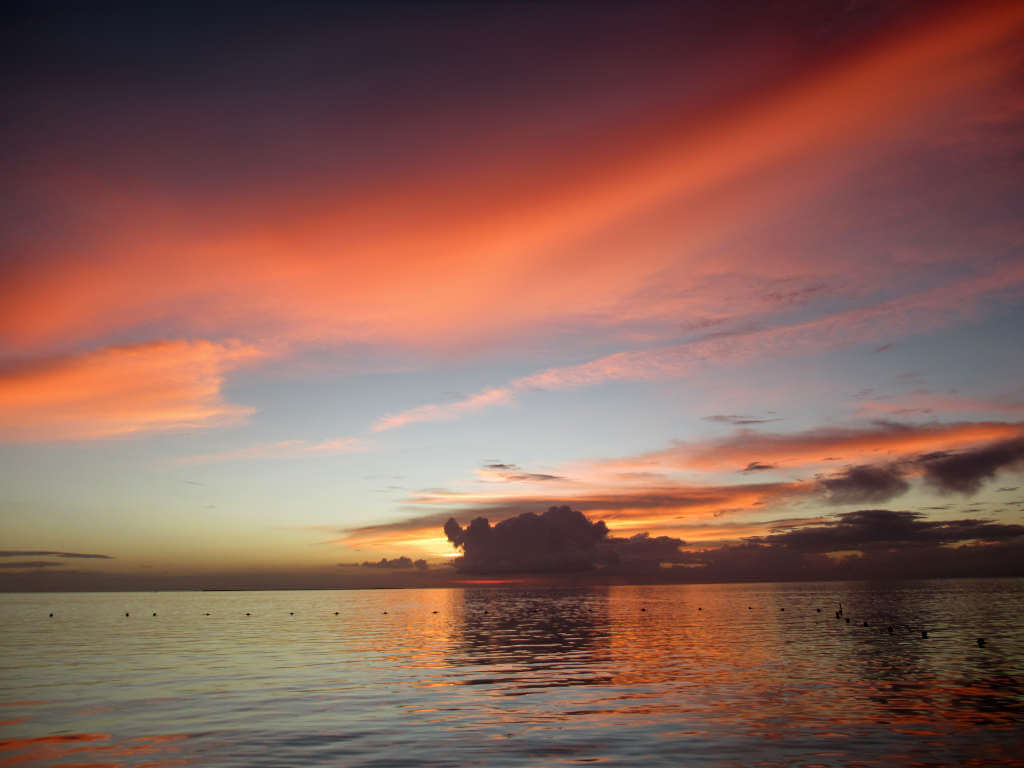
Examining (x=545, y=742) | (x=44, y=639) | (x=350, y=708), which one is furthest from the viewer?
(x=44, y=639)

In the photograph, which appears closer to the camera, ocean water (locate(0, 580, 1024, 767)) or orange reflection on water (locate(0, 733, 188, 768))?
orange reflection on water (locate(0, 733, 188, 768))

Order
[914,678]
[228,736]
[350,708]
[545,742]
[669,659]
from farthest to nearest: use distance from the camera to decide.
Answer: [669,659] < [914,678] < [350,708] < [228,736] < [545,742]

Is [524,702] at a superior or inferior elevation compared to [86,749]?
inferior

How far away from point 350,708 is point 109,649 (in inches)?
2030

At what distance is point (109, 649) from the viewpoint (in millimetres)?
76625

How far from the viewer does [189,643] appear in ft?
274

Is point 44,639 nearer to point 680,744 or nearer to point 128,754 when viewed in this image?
point 128,754

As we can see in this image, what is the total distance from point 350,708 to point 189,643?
177 feet

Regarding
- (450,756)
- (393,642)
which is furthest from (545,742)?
(393,642)

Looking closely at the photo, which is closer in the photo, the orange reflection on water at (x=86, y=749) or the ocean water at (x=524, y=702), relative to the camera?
the orange reflection on water at (x=86, y=749)

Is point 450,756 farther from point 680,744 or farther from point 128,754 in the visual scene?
point 128,754

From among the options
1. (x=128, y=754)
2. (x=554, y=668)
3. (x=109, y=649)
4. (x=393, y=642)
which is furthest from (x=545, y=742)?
(x=109, y=649)

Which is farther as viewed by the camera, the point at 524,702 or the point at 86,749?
the point at 524,702

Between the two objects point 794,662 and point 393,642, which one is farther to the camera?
point 393,642
